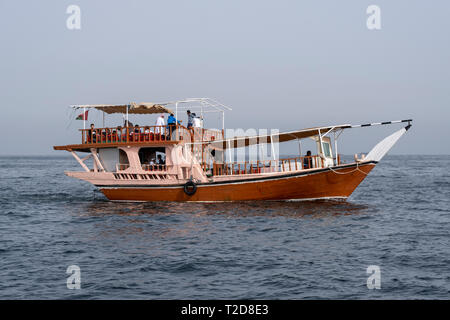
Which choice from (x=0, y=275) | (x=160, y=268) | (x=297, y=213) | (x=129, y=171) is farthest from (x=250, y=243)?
(x=129, y=171)

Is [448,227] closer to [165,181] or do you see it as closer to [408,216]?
[408,216]

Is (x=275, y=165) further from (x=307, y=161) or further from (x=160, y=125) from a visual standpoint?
(x=160, y=125)

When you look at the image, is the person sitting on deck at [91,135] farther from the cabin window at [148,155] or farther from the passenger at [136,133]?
the cabin window at [148,155]

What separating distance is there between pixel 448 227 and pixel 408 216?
2.99 m

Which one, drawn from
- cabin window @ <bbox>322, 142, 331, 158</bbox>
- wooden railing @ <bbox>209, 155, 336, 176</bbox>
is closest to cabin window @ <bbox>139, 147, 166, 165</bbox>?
wooden railing @ <bbox>209, 155, 336, 176</bbox>

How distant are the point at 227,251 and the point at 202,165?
10.3 meters

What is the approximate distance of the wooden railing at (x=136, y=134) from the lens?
2347 cm

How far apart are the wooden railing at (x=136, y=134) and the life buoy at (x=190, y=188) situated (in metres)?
2.34

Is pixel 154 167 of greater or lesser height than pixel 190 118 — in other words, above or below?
below

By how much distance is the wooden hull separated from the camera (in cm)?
2170

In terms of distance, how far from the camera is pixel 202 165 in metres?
24.4

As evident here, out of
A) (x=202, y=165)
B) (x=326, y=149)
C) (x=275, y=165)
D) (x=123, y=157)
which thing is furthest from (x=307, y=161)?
(x=123, y=157)
